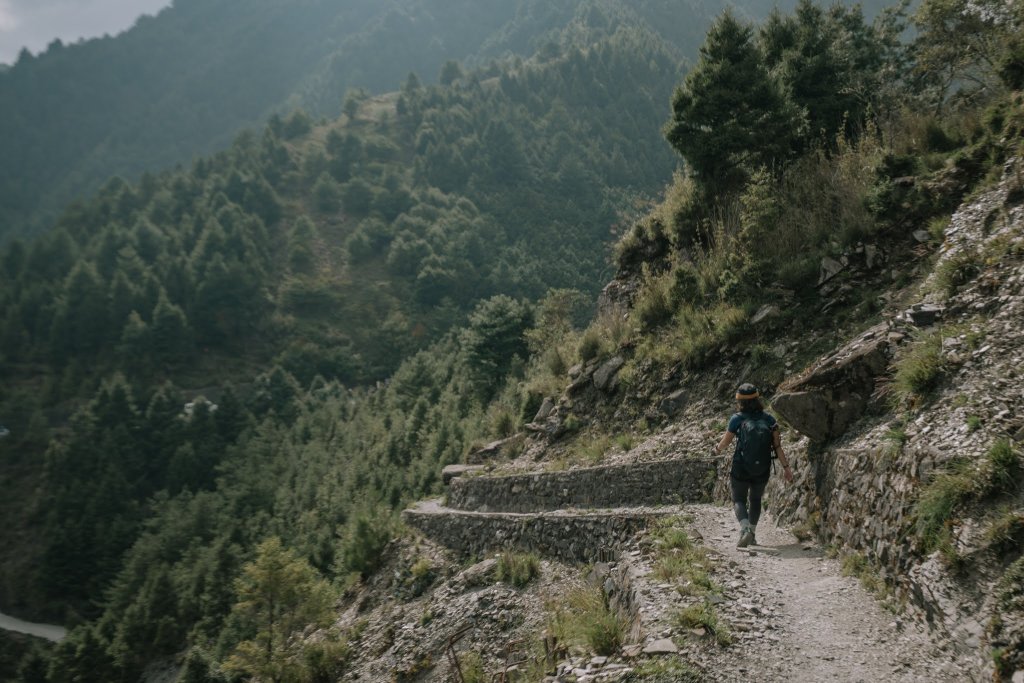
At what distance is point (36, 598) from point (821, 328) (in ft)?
212

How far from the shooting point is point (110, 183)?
13262 cm

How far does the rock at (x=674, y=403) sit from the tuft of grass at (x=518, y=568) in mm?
3678

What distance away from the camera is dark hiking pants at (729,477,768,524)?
794 cm

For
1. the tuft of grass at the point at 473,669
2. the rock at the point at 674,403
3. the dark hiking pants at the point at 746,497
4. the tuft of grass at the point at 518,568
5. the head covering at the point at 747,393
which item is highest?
the head covering at the point at 747,393

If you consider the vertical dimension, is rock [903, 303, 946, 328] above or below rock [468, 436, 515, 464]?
above

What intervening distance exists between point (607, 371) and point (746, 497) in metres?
7.96

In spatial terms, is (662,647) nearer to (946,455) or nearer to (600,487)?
(946,455)

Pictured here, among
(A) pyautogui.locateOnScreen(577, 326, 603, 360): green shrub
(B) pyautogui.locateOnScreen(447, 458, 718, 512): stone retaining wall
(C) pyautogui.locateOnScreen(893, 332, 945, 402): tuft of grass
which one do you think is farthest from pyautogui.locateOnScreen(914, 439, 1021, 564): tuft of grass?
(A) pyautogui.locateOnScreen(577, 326, 603, 360): green shrub

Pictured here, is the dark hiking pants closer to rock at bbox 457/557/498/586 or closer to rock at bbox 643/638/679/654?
rock at bbox 643/638/679/654

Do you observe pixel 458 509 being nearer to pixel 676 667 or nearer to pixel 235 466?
pixel 676 667

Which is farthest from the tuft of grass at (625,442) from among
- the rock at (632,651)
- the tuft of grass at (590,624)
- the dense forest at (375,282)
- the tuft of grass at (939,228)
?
the rock at (632,651)

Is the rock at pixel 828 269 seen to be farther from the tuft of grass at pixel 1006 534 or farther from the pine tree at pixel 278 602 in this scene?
the pine tree at pixel 278 602

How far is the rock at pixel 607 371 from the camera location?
619 inches

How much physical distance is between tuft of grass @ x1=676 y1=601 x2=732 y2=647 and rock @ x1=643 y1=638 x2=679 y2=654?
0.89ft
